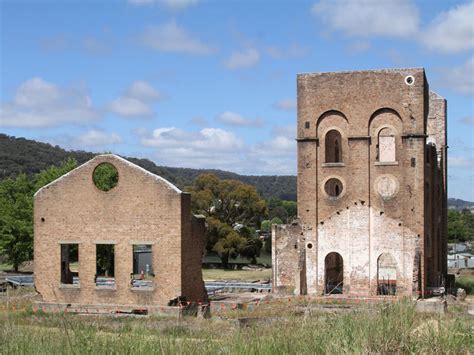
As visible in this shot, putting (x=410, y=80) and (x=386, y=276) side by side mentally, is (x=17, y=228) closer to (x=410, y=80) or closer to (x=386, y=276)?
(x=386, y=276)

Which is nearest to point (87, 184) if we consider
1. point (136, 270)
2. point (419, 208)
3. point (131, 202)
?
point (131, 202)

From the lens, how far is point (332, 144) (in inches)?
1388

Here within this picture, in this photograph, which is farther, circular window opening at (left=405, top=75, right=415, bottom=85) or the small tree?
the small tree

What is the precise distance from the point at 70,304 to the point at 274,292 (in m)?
10.8

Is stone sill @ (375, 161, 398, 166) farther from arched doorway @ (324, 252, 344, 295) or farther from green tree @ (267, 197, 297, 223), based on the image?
green tree @ (267, 197, 297, 223)

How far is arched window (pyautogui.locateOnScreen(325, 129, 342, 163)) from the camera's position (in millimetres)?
34188

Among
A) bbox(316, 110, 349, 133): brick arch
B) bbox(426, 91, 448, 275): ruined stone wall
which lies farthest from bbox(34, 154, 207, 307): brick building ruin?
bbox(426, 91, 448, 275): ruined stone wall

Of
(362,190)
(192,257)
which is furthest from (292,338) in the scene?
(362,190)

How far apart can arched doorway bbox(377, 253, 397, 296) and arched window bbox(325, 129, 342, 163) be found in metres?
5.27

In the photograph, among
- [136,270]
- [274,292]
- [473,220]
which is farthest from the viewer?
[473,220]

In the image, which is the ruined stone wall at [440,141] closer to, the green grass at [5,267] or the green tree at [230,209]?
the green tree at [230,209]

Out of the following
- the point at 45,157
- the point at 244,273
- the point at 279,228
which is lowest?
the point at 244,273

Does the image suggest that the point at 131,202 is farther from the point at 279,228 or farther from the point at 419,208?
the point at 419,208

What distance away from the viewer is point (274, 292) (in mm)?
34125
